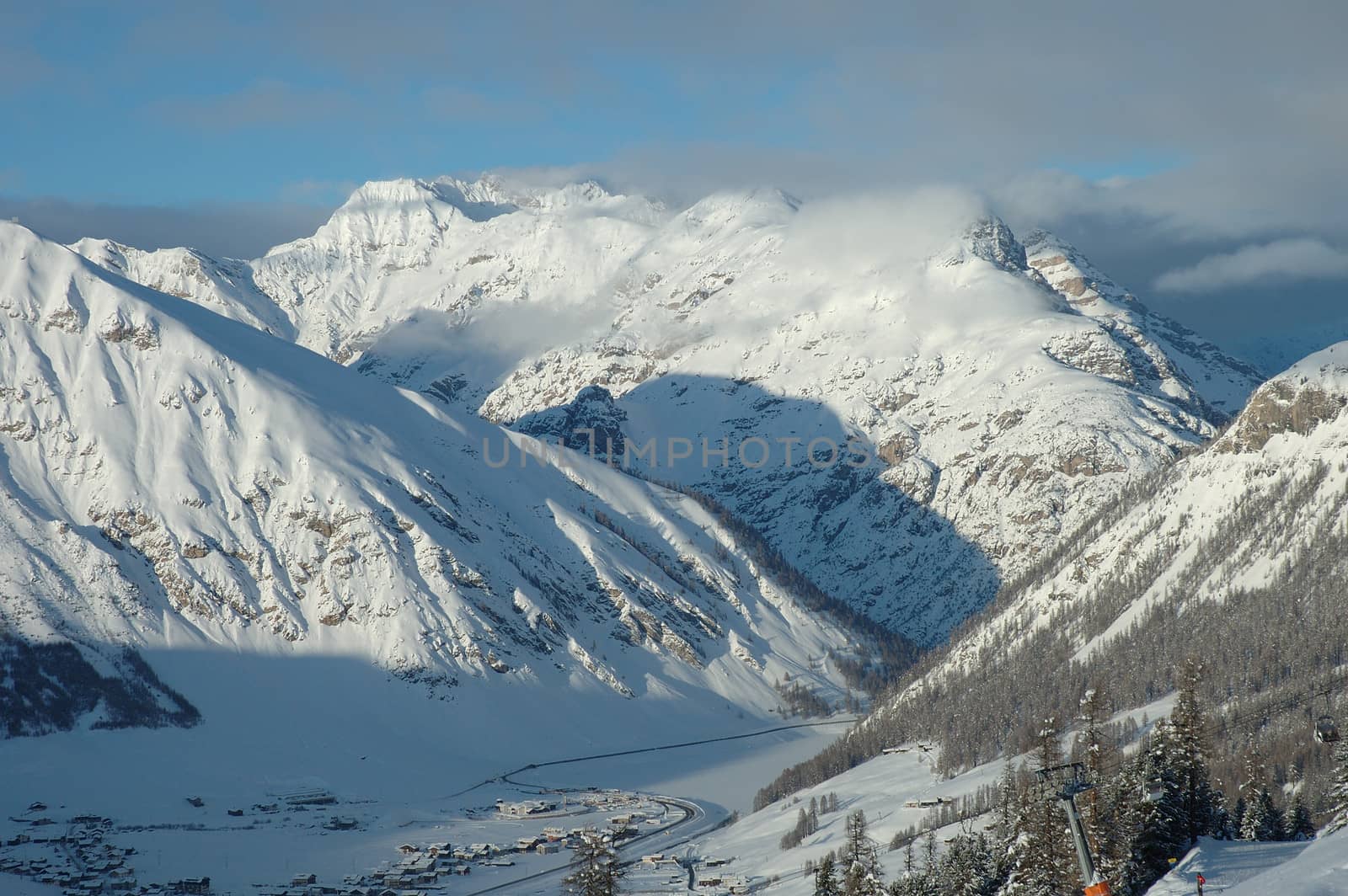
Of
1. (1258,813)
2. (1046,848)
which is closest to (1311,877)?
(1046,848)

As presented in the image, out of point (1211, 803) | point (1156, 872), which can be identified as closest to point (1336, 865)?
point (1156, 872)

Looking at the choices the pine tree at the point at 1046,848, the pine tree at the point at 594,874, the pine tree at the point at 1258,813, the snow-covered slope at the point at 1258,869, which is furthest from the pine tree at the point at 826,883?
the pine tree at the point at 1258,813

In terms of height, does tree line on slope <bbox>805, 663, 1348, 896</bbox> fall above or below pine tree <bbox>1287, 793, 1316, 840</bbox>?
above

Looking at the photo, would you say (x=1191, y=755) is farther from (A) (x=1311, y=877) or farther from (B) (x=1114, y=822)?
(A) (x=1311, y=877)

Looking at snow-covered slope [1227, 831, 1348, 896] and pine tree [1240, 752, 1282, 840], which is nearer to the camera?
snow-covered slope [1227, 831, 1348, 896]

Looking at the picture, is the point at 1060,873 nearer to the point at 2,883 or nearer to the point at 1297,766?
the point at 1297,766

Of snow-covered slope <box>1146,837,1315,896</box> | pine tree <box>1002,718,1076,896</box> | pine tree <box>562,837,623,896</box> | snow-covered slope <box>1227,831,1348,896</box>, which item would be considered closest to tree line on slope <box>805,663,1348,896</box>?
pine tree <box>1002,718,1076,896</box>

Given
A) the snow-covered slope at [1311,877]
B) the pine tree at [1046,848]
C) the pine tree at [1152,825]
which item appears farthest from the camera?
the pine tree at [1152,825]

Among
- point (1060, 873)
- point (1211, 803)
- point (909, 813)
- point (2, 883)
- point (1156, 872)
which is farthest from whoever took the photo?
point (909, 813)

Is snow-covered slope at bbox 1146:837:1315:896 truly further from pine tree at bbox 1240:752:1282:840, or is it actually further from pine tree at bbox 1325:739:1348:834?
pine tree at bbox 1240:752:1282:840

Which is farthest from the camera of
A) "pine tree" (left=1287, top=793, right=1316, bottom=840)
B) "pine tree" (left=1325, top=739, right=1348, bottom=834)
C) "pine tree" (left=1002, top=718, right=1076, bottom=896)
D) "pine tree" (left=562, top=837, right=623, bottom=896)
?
"pine tree" (left=1287, top=793, right=1316, bottom=840)

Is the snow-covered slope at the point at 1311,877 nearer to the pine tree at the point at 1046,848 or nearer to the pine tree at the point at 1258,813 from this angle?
the pine tree at the point at 1046,848
